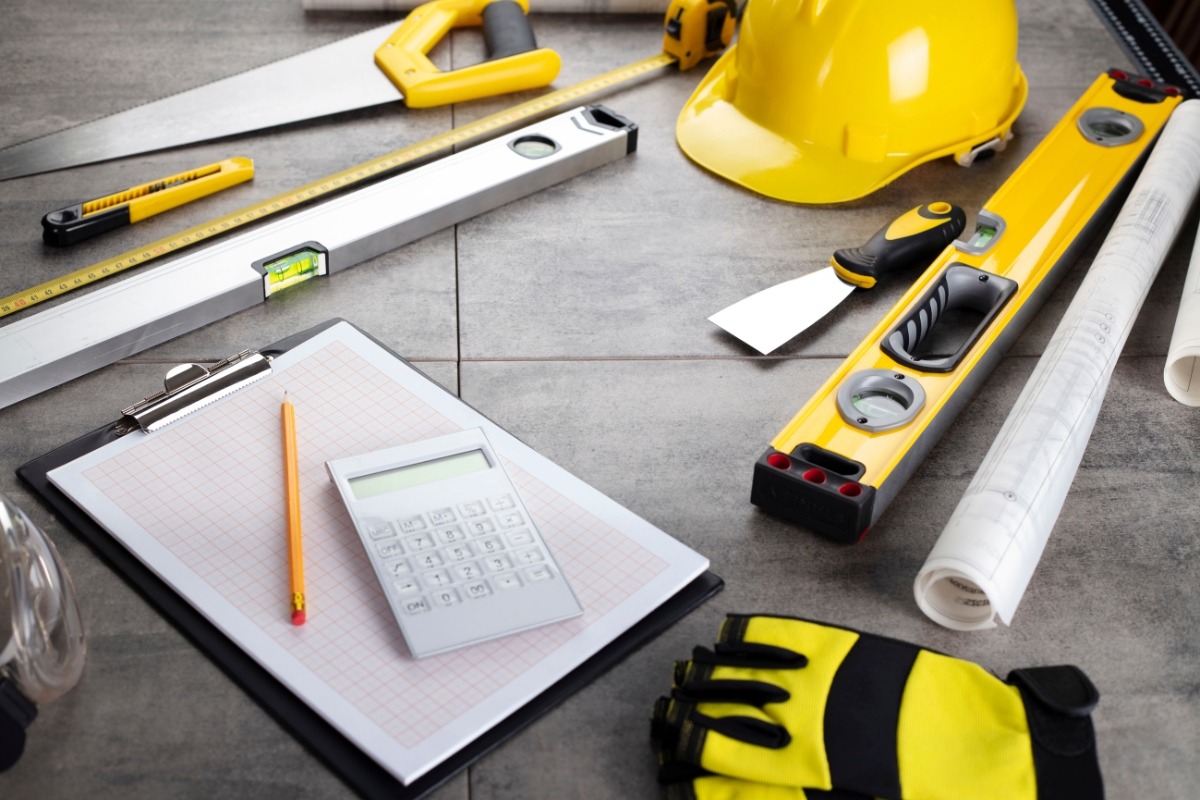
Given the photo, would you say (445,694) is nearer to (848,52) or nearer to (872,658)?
(872,658)

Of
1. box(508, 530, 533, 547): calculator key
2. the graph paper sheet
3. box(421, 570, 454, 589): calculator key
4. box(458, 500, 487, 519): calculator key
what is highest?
box(458, 500, 487, 519): calculator key

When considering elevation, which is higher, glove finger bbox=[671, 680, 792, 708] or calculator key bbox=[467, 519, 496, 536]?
calculator key bbox=[467, 519, 496, 536]

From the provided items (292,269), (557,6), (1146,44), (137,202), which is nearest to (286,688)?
(292,269)

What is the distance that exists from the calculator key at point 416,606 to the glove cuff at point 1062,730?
37cm

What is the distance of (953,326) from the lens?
3.30ft

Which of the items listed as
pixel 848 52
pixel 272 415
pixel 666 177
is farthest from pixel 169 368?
pixel 848 52

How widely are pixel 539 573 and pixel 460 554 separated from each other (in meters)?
0.05

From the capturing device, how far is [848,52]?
1.13m

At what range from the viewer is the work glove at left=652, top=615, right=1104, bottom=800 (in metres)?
0.60

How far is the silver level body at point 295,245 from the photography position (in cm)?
91

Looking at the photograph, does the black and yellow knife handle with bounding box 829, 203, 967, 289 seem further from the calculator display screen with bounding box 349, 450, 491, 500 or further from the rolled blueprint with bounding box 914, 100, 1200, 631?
the calculator display screen with bounding box 349, 450, 491, 500

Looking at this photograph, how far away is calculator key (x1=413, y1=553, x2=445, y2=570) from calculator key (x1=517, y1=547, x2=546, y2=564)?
0.17ft

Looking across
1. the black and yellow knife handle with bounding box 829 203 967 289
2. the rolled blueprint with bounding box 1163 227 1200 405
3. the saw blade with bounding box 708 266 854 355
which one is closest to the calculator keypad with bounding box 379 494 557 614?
the saw blade with bounding box 708 266 854 355

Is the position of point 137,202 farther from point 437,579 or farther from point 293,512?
point 437,579
